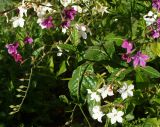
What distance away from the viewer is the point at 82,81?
6.97 feet

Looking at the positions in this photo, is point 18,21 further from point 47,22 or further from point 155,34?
point 155,34

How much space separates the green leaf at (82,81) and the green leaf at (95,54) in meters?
0.06

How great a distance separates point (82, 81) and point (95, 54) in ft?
0.42

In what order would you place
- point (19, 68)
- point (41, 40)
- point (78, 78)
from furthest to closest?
1. point (41, 40)
2. point (19, 68)
3. point (78, 78)

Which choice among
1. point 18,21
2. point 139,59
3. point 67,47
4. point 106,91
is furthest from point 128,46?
point 18,21

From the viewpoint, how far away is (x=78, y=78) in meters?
2.14

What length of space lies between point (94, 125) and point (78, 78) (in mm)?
919

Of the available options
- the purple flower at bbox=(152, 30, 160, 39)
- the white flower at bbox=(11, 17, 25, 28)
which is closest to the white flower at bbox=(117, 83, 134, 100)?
the purple flower at bbox=(152, 30, 160, 39)

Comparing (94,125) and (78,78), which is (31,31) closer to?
(94,125)

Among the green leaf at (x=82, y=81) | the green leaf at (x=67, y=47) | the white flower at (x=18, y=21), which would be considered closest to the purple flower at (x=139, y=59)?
the green leaf at (x=82, y=81)

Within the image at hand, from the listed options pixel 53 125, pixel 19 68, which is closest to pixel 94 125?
pixel 53 125

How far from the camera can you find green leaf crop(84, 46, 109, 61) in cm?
208

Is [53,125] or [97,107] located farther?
[53,125]

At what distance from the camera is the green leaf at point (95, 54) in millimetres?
2084
